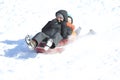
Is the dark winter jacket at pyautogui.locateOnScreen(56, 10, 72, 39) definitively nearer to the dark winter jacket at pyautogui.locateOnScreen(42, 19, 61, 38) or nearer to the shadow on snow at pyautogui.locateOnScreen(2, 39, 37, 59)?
the dark winter jacket at pyautogui.locateOnScreen(42, 19, 61, 38)

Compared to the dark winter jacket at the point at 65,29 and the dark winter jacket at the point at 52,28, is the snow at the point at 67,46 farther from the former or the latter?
the dark winter jacket at the point at 52,28

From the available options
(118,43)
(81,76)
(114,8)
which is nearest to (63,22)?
(118,43)

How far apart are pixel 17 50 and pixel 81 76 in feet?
7.09

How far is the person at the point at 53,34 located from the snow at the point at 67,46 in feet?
0.88

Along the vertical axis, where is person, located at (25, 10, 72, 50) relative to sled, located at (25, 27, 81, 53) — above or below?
above

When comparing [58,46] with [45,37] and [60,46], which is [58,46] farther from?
[45,37]

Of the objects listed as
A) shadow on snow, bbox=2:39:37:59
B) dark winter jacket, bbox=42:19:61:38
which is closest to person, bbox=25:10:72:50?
dark winter jacket, bbox=42:19:61:38

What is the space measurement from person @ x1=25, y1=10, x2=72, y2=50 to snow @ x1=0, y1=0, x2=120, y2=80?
0.88ft

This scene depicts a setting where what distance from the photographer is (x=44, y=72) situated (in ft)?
24.4

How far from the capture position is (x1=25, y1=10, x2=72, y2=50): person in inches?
326

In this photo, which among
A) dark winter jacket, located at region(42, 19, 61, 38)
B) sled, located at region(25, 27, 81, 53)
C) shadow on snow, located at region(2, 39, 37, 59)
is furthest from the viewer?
dark winter jacket, located at region(42, 19, 61, 38)

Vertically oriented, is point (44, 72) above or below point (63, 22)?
below

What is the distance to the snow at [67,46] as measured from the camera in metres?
7.36

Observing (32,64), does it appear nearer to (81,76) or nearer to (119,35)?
(81,76)
